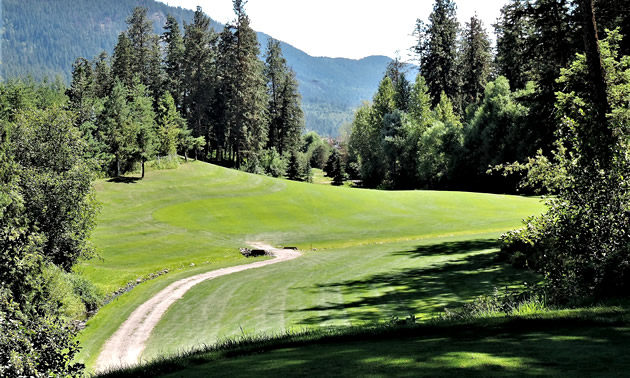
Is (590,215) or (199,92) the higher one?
(199,92)

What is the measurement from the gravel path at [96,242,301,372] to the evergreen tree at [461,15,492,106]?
72.9 m

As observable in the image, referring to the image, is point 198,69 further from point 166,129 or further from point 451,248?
point 451,248

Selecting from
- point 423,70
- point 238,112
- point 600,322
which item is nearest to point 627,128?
point 600,322

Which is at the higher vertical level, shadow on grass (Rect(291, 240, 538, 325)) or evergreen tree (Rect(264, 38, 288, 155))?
evergreen tree (Rect(264, 38, 288, 155))

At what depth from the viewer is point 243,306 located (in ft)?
71.9

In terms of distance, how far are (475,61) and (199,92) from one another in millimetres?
54920

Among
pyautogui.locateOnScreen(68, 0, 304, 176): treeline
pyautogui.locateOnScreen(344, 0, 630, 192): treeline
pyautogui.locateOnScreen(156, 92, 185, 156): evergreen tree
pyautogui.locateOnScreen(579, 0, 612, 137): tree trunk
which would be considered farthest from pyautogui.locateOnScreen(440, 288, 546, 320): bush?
pyautogui.locateOnScreen(68, 0, 304, 176): treeline

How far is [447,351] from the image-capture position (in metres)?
7.63

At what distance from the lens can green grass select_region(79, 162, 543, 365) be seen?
786 inches

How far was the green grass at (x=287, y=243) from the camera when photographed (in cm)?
1995

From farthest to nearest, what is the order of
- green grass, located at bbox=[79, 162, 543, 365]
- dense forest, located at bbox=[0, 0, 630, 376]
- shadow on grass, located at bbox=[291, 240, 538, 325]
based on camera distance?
1. green grass, located at bbox=[79, 162, 543, 365]
2. shadow on grass, located at bbox=[291, 240, 538, 325]
3. dense forest, located at bbox=[0, 0, 630, 376]

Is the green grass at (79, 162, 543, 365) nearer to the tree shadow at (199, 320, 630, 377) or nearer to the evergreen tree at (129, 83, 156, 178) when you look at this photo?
the evergreen tree at (129, 83, 156, 178)

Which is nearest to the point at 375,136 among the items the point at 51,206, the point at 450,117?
the point at 450,117

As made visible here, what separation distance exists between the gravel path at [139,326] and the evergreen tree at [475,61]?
7293 centimetres
